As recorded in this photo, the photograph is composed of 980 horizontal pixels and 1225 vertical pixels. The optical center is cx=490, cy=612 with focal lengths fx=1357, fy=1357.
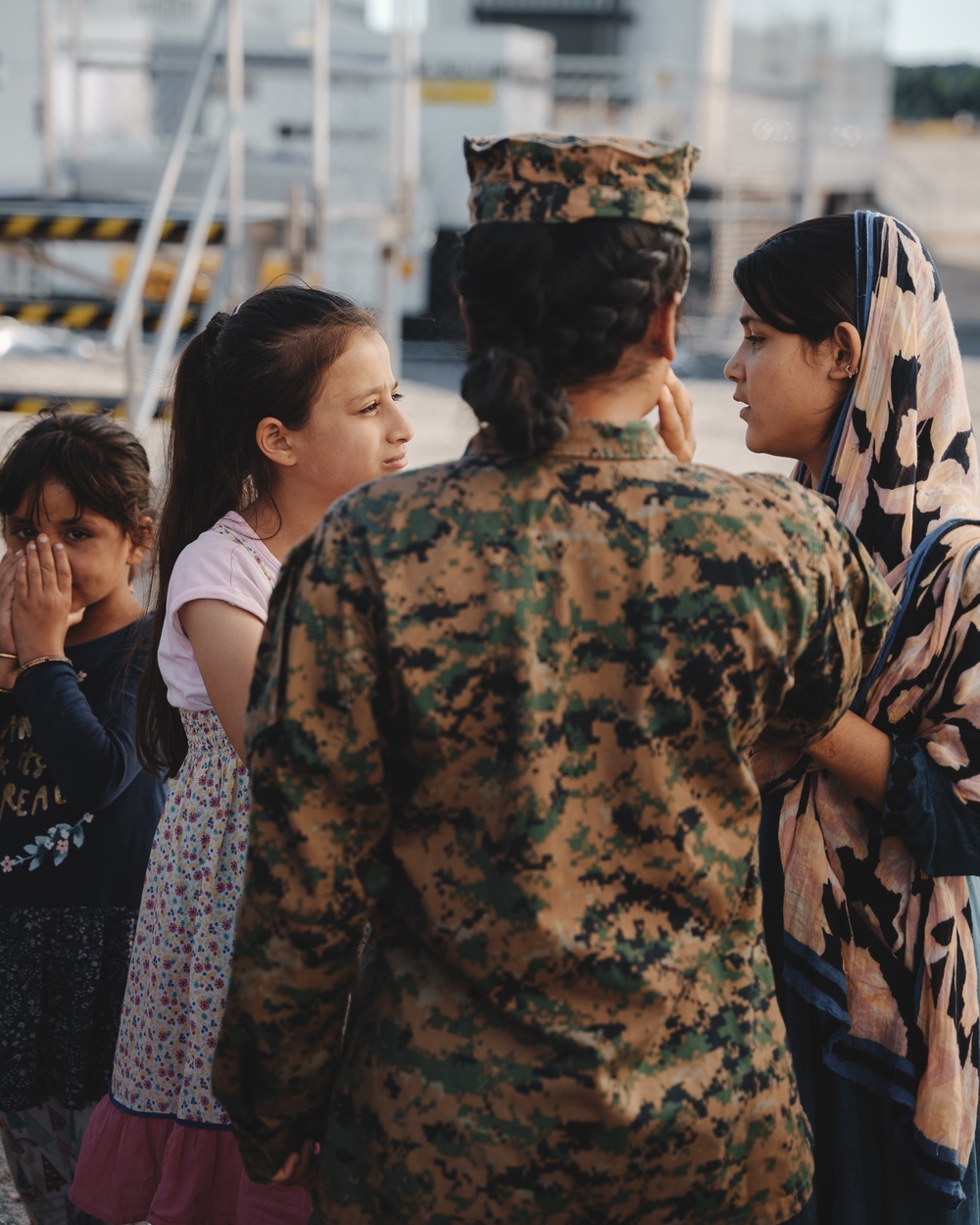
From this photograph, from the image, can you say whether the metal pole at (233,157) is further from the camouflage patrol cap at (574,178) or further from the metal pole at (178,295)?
the camouflage patrol cap at (574,178)

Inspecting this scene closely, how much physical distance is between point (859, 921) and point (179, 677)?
0.96 metres

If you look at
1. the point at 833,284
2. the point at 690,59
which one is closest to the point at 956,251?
the point at 690,59

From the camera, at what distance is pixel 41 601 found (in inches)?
81.6

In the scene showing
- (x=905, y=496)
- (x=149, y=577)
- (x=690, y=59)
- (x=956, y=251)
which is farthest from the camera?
(x=956, y=251)

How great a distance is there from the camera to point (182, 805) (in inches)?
74.1

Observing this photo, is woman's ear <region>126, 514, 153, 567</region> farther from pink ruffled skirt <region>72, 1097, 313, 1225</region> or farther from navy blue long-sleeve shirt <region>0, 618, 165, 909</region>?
pink ruffled skirt <region>72, 1097, 313, 1225</region>

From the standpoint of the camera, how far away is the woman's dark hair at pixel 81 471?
2246mm

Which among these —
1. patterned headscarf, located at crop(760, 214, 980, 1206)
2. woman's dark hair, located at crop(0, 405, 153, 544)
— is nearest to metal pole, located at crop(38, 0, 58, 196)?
woman's dark hair, located at crop(0, 405, 153, 544)

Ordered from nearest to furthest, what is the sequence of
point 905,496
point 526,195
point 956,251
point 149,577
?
point 526,195, point 905,496, point 149,577, point 956,251

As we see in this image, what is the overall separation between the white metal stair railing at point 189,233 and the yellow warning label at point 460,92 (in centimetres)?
795

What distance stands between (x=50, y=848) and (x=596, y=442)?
1.31 m

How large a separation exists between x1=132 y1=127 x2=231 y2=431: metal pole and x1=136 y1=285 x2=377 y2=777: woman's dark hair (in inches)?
151

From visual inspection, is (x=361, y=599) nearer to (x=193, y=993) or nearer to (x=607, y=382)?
(x=607, y=382)

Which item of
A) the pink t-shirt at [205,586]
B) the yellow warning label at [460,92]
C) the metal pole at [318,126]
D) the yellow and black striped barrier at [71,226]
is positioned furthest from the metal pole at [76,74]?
the pink t-shirt at [205,586]
